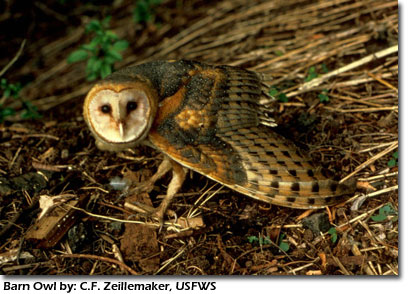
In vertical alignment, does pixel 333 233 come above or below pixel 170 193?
below

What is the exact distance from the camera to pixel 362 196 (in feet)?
10.5

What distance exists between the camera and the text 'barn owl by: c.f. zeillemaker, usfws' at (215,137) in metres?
2.96

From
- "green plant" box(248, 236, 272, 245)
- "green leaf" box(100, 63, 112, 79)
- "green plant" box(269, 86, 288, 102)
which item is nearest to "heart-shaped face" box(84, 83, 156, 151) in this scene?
"green plant" box(248, 236, 272, 245)

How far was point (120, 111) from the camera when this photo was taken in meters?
2.69

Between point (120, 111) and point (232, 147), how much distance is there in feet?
2.94

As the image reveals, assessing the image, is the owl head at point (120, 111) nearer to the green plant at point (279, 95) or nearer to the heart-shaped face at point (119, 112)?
the heart-shaped face at point (119, 112)

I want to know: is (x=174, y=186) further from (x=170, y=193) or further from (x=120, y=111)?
(x=120, y=111)

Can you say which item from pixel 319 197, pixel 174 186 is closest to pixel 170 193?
pixel 174 186

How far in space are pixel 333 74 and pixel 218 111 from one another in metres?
1.63

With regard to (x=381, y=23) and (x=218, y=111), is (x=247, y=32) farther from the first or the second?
(x=218, y=111)

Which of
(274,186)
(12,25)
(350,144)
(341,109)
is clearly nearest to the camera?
(274,186)

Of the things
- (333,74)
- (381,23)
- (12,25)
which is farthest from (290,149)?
(12,25)

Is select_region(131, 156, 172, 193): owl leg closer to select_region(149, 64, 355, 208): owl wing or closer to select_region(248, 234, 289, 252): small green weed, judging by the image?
select_region(149, 64, 355, 208): owl wing

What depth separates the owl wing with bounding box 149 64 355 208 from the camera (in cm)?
304
